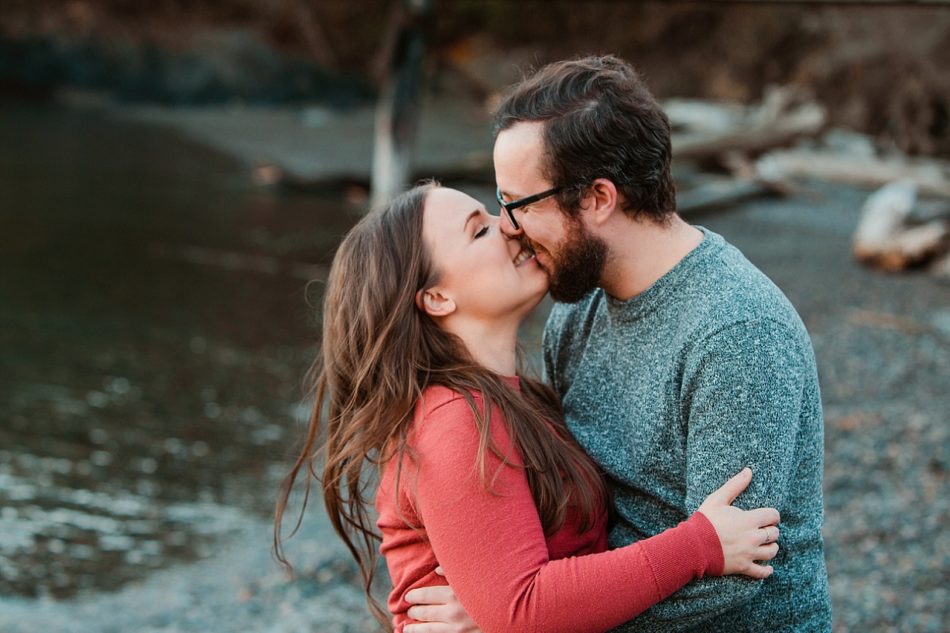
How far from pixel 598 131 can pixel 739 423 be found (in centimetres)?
77

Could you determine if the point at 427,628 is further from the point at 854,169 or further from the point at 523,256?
the point at 854,169

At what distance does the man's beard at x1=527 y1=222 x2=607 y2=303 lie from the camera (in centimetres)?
259

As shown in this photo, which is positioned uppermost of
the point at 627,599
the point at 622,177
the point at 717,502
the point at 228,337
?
the point at 228,337

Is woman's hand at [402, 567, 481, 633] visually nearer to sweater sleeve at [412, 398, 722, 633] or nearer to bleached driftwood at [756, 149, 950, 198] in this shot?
sweater sleeve at [412, 398, 722, 633]

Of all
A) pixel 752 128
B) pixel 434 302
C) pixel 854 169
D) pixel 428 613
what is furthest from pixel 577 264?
pixel 752 128

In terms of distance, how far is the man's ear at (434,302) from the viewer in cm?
259

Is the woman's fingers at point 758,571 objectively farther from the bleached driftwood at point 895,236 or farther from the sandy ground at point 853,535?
the bleached driftwood at point 895,236

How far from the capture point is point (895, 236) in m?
14.1

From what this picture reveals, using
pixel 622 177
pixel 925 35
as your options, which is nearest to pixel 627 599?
pixel 622 177

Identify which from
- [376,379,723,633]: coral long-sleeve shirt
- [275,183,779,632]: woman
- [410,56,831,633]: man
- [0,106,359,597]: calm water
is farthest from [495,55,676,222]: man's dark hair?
[0,106,359,597]: calm water

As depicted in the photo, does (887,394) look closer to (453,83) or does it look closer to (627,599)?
(627,599)

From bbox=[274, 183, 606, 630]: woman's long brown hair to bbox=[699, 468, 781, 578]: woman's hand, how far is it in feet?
1.18

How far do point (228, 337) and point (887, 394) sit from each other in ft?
22.7

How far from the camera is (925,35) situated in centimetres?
1625
